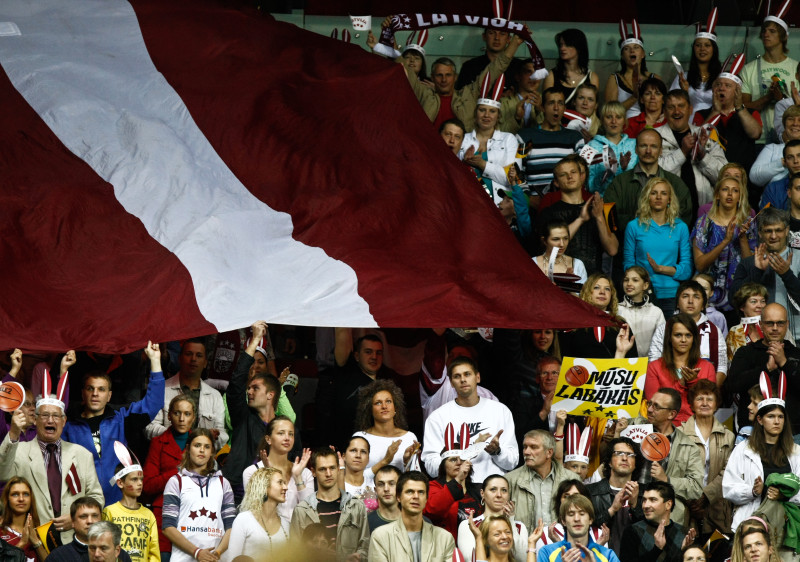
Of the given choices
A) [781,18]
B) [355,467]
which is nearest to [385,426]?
[355,467]

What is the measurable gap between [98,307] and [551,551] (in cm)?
333

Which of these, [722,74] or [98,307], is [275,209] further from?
[722,74]

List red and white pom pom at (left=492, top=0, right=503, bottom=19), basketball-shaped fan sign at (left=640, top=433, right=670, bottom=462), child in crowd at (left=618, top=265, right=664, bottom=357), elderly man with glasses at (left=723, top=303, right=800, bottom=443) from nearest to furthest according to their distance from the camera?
basketball-shaped fan sign at (left=640, top=433, right=670, bottom=462)
elderly man with glasses at (left=723, top=303, right=800, bottom=443)
child in crowd at (left=618, top=265, right=664, bottom=357)
red and white pom pom at (left=492, top=0, right=503, bottom=19)

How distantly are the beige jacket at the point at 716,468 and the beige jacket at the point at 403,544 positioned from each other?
1918 millimetres

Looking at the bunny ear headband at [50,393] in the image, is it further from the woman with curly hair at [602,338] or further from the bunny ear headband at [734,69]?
the bunny ear headband at [734,69]

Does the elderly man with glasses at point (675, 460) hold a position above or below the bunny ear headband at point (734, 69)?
below

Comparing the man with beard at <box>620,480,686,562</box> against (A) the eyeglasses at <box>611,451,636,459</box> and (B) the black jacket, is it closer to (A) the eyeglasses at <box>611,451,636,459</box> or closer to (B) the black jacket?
(A) the eyeglasses at <box>611,451,636,459</box>

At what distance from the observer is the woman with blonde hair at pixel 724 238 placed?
13.0 m

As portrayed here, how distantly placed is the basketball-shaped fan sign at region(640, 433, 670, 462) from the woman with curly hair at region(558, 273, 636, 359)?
1.19m

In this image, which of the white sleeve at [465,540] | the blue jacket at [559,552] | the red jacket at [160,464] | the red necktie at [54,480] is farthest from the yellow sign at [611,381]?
the red necktie at [54,480]

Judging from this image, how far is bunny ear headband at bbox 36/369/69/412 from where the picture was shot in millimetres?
10422

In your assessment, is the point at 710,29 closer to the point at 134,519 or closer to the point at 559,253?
the point at 559,253

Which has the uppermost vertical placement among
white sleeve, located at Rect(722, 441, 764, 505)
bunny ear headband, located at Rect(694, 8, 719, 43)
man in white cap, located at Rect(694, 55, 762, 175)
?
bunny ear headband, located at Rect(694, 8, 719, 43)

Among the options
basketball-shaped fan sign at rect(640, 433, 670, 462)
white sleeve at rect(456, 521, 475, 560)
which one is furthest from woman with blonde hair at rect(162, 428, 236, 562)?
basketball-shaped fan sign at rect(640, 433, 670, 462)
